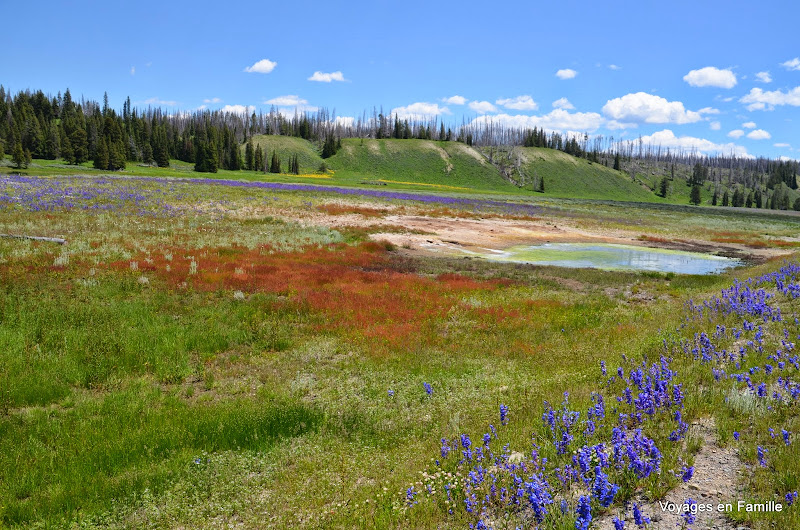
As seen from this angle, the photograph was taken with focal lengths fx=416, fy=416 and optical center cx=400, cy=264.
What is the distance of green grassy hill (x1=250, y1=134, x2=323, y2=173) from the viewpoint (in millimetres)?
165875

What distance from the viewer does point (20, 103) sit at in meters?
144

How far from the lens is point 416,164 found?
177 metres

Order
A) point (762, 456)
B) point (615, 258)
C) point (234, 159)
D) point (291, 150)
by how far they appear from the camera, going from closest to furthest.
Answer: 1. point (762, 456)
2. point (615, 258)
3. point (234, 159)
4. point (291, 150)

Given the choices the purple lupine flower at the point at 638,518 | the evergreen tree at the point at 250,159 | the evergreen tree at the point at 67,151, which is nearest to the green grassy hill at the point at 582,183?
the evergreen tree at the point at 250,159

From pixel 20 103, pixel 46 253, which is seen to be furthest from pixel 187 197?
pixel 20 103

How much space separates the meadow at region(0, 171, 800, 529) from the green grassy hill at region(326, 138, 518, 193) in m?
143

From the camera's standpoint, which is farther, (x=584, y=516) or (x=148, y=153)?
(x=148, y=153)

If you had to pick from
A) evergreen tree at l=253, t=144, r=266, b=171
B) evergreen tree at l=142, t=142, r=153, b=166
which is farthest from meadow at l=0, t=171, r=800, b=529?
evergreen tree at l=253, t=144, r=266, b=171

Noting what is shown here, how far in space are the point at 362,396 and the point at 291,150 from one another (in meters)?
181

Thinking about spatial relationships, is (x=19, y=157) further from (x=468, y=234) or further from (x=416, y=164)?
(x=416, y=164)

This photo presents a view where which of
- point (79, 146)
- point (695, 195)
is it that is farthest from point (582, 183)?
point (79, 146)

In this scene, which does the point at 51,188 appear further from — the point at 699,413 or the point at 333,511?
the point at 699,413

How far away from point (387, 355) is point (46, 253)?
671 inches

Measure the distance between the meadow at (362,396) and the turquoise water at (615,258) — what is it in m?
11.5
